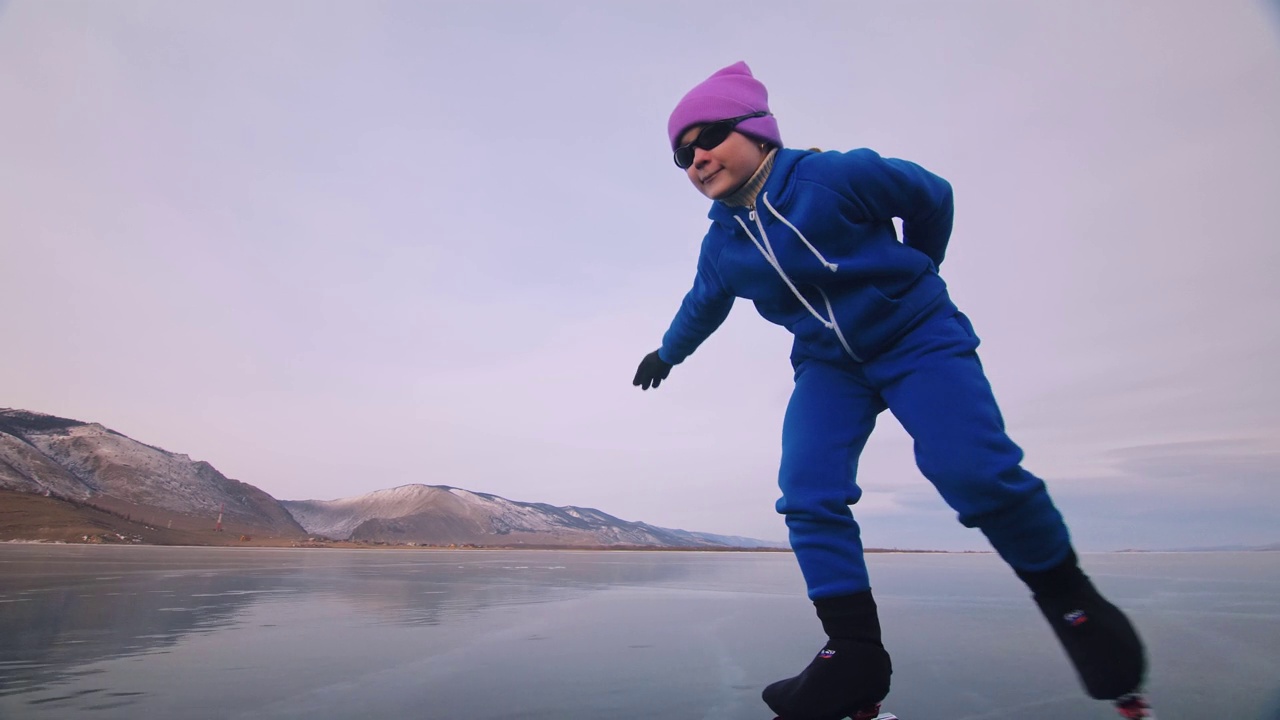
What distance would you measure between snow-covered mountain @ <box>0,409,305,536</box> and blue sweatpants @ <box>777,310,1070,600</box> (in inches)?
1630

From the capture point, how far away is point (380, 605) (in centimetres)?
344

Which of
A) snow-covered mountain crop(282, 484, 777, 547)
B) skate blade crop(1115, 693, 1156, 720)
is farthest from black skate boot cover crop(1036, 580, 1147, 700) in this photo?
Result: snow-covered mountain crop(282, 484, 777, 547)

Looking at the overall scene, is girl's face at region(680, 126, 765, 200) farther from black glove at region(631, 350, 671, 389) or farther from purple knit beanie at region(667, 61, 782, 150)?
black glove at region(631, 350, 671, 389)

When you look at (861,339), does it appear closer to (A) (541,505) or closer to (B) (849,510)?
(B) (849,510)

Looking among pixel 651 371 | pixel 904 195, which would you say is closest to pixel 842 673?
pixel 904 195

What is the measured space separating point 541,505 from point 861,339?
8019 cm

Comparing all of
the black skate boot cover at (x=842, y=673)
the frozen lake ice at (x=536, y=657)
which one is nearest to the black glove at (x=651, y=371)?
the frozen lake ice at (x=536, y=657)

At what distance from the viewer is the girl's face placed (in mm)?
1617

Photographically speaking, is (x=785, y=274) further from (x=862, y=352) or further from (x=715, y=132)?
(x=715, y=132)

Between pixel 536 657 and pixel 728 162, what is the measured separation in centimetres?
163

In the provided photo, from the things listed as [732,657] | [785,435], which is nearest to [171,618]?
[732,657]

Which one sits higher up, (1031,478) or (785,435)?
(785,435)

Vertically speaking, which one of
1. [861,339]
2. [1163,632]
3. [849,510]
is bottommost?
[1163,632]

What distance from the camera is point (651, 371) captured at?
7.42 ft
